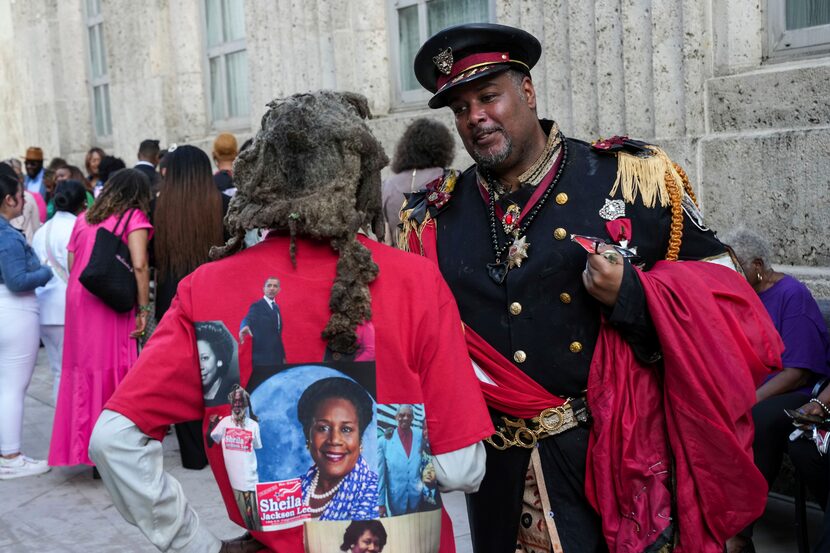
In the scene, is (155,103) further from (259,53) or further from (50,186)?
(259,53)

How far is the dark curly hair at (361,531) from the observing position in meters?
2.15

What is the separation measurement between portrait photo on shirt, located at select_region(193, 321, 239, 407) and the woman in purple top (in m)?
2.89

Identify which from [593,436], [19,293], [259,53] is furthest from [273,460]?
[259,53]

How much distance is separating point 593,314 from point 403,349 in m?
0.80

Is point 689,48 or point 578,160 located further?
point 689,48

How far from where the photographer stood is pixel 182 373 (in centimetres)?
218

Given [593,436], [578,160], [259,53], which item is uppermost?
[259,53]

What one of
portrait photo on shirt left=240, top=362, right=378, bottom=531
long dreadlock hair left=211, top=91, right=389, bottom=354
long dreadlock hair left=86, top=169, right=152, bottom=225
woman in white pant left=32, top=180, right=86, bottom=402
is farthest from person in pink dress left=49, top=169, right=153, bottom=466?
portrait photo on shirt left=240, top=362, right=378, bottom=531

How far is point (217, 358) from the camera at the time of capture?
2170 millimetres

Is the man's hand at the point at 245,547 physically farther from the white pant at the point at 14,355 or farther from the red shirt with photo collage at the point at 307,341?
the white pant at the point at 14,355

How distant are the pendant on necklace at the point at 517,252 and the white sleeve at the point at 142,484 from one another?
1.13 meters

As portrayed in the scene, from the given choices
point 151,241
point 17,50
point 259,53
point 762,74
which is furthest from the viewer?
point 17,50

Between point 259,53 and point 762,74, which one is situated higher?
point 259,53

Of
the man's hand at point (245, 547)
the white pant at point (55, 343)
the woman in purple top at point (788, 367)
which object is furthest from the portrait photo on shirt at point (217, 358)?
the white pant at point (55, 343)
